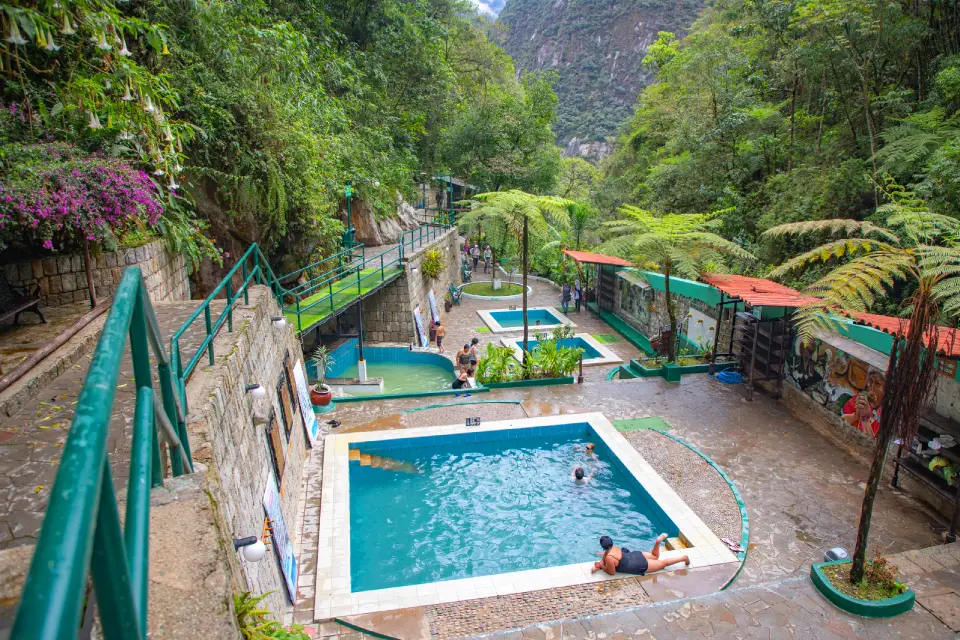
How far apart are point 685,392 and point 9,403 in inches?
492

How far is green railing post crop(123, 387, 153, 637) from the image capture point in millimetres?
1105

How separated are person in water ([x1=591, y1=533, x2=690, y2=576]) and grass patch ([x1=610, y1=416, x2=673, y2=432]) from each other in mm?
3994

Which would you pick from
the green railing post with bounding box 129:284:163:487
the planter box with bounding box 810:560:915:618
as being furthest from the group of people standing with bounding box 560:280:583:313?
the green railing post with bounding box 129:284:163:487

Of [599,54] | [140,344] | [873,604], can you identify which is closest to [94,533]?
[140,344]

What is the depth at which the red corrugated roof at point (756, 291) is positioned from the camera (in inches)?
432

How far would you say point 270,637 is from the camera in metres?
3.48

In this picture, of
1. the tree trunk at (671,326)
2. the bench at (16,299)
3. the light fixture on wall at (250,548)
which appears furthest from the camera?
the tree trunk at (671,326)

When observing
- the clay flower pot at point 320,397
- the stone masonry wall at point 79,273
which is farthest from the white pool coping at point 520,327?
the stone masonry wall at point 79,273

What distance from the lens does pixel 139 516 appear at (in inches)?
50.0

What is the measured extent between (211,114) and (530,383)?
371 inches

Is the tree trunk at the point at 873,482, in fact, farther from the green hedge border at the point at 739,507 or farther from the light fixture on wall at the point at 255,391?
the light fixture on wall at the point at 255,391

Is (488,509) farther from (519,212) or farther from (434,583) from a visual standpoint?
(519,212)

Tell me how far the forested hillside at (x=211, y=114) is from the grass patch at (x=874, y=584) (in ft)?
33.6

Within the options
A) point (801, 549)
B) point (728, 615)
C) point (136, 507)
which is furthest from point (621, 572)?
point (136, 507)
